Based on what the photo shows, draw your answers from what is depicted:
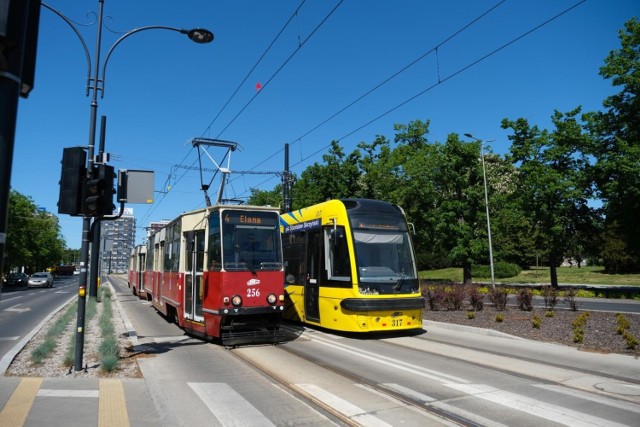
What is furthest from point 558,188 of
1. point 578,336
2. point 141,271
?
point 141,271

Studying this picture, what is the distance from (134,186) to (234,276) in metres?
2.92

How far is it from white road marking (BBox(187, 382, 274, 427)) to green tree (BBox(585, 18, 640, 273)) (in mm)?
28376

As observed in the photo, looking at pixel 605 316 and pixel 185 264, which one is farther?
pixel 605 316

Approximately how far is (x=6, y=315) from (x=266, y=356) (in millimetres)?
15288

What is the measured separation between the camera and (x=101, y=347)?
9172 mm

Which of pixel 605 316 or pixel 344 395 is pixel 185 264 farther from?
pixel 605 316

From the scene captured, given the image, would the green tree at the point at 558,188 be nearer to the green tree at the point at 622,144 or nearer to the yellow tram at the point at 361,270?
the green tree at the point at 622,144

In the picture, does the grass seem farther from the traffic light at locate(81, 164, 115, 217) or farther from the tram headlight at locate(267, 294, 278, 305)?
the traffic light at locate(81, 164, 115, 217)

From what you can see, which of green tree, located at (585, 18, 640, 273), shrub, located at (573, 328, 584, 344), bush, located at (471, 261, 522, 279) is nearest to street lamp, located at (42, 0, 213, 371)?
shrub, located at (573, 328, 584, 344)

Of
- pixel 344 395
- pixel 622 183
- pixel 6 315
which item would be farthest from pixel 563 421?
pixel 622 183

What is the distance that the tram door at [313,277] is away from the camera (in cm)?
1318

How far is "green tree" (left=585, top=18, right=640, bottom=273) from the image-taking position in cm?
2856

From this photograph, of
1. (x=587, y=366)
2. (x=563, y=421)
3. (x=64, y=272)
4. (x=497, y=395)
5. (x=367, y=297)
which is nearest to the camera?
(x=563, y=421)

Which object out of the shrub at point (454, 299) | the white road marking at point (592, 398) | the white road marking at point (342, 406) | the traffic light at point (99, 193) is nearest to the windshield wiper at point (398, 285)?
the white road marking at point (592, 398)
